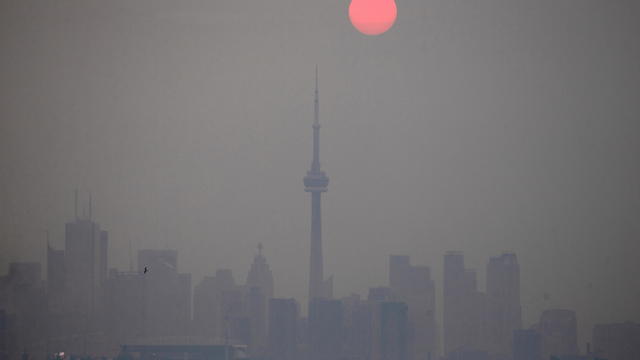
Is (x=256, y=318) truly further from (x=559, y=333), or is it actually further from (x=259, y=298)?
(x=559, y=333)

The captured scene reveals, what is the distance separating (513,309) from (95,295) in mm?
23615

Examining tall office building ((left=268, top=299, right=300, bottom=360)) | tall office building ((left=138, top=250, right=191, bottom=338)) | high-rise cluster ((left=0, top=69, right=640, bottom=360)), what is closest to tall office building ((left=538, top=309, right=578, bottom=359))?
high-rise cluster ((left=0, top=69, right=640, bottom=360))

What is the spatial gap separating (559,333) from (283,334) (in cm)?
1470

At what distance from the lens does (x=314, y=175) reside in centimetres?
8650

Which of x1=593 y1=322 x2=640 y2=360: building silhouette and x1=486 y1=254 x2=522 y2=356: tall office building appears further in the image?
x1=486 y1=254 x2=522 y2=356: tall office building

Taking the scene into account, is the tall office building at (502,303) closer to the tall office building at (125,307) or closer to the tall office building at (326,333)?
the tall office building at (326,333)

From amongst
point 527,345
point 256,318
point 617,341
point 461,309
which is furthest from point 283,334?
point 617,341

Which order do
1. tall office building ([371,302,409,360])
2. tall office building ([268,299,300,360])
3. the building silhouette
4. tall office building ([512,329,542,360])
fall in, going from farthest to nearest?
tall office building ([371,302,409,360]) → tall office building ([268,299,300,360]) → tall office building ([512,329,542,360]) → the building silhouette

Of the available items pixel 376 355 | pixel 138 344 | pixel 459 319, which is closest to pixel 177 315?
pixel 138 344

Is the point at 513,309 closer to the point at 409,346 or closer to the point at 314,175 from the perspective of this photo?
the point at 409,346

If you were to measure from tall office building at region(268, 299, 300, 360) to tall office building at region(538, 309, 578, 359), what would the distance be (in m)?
13.2

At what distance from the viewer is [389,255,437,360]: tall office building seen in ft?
209

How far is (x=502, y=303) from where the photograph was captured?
64.3m

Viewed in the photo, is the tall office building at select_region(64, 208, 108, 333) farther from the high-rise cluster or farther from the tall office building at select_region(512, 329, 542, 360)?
the tall office building at select_region(512, 329, 542, 360)
